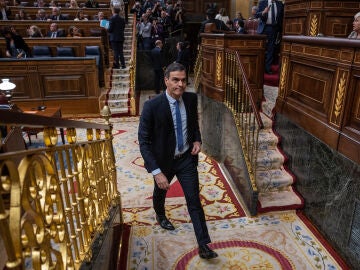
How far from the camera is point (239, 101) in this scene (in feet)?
13.6

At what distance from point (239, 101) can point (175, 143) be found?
163 cm

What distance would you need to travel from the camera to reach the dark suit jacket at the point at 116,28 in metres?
8.30

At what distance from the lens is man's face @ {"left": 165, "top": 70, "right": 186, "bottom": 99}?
2557 mm

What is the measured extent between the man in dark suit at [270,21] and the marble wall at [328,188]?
9.33ft

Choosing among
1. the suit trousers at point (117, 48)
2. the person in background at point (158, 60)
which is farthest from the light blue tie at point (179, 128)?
the person in background at point (158, 60)

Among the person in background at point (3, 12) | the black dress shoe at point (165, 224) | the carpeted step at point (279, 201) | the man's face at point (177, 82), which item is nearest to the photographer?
the man's face at point (177, 82)

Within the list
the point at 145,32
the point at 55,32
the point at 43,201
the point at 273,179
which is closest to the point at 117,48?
the point at 55,32

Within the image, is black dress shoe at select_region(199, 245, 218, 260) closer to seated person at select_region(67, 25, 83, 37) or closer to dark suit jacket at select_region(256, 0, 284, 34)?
dark suit jacket at select_region(256, 0, 284, 34)

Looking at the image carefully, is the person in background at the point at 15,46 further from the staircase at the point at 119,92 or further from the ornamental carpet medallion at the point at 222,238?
the ornamental carpet medallion at the point at 222,238

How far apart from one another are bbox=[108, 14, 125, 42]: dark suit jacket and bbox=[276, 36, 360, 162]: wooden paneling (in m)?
5.38

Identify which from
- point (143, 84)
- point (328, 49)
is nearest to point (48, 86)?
point (143, 84)

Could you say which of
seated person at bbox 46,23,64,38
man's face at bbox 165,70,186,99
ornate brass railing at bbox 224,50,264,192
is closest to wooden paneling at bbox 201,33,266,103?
ornate brass railing at bbox 224,50,264,192

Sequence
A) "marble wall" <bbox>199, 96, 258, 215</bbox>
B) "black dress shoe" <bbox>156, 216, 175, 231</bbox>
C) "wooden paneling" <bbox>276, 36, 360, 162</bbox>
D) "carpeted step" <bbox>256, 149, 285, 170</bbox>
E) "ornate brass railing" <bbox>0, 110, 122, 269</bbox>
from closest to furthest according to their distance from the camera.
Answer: "ornate brass railing" <bbox>0, 110, 122, 269</bbox> → "wooden paneling" <bbox>276, 36, 360, 162</bbox> → "black dress shoe" <bbox>156, 216, 175, 231</bbox> → "marble wall" <bbox>199, 96, 258, 215</bbox> → "carpeted step" <bbox>256, 149, 285, 170</bbox>

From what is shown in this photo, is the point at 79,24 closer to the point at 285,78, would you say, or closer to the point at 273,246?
the point at 285,78
